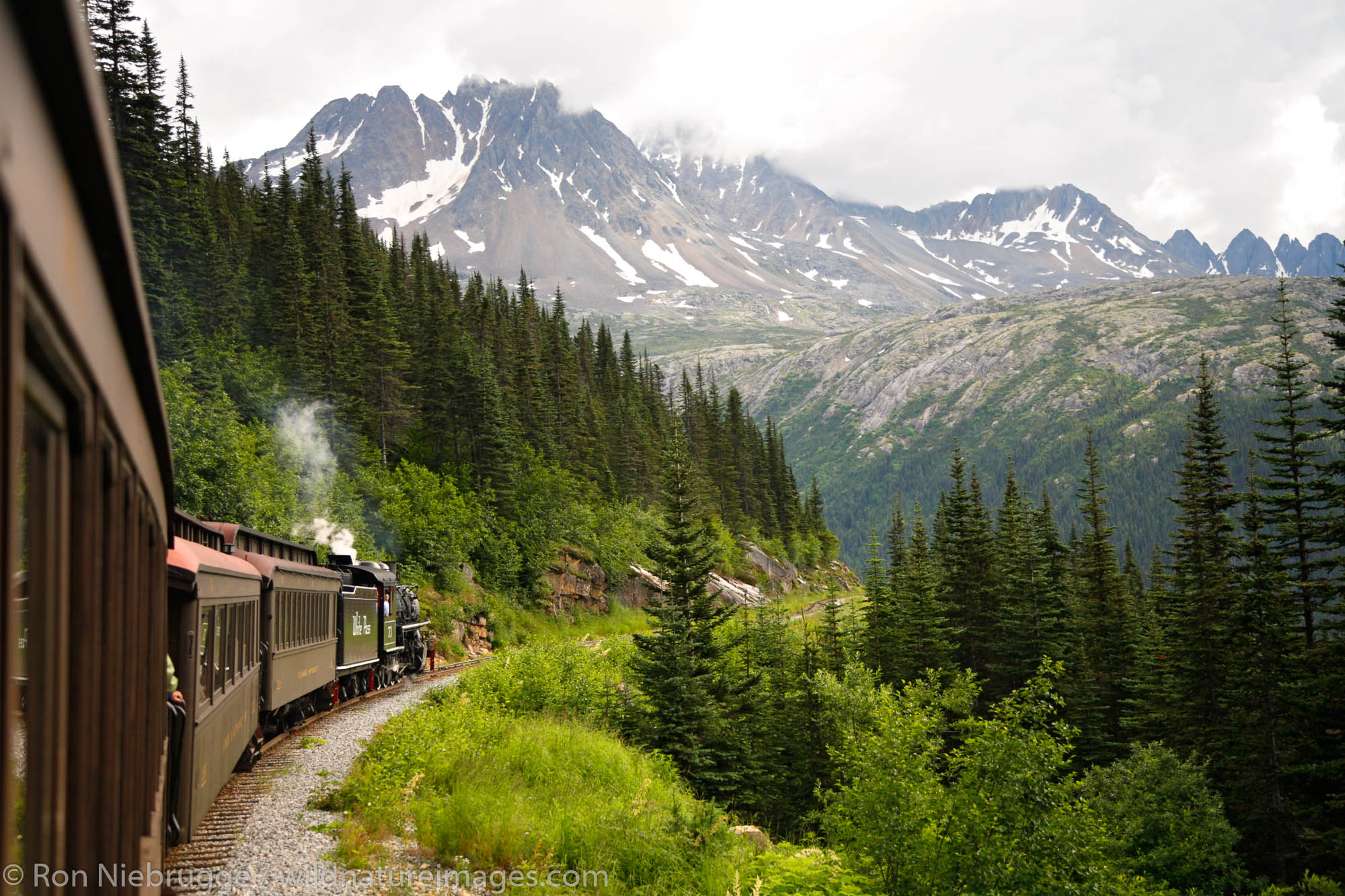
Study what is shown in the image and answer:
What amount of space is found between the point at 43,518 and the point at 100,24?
56.0 metres

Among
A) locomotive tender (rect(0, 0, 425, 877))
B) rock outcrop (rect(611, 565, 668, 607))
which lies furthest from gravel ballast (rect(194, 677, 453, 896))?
rock outcrop (rect(611, 565, 668, 607))

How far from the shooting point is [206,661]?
9.16 meters

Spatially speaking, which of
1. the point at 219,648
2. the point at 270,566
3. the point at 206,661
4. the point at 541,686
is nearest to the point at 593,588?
the point at 541,686

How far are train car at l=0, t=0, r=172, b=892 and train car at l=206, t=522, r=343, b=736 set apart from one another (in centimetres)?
1055

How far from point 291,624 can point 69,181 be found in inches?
593

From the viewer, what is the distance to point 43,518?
87.7 inches

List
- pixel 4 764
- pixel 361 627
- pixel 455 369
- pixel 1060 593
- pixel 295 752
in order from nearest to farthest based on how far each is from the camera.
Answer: pixel 4 764
pixel 295 752
pixel 361 627
pixel 1060 593
pixel 455 369

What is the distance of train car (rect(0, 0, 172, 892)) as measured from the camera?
64.1 inches

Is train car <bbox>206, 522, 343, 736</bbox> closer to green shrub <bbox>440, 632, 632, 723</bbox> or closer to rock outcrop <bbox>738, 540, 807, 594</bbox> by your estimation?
green shrub <bbox>440, 632, 632, 723</bbox>

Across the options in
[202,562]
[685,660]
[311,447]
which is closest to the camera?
[202,562]

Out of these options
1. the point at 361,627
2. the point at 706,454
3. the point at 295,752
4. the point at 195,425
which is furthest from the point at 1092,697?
the point at 706,454

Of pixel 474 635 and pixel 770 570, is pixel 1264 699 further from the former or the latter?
pixel 770 570

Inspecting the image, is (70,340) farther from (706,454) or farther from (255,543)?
(706,454)

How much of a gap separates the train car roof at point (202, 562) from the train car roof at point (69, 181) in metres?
4.31
